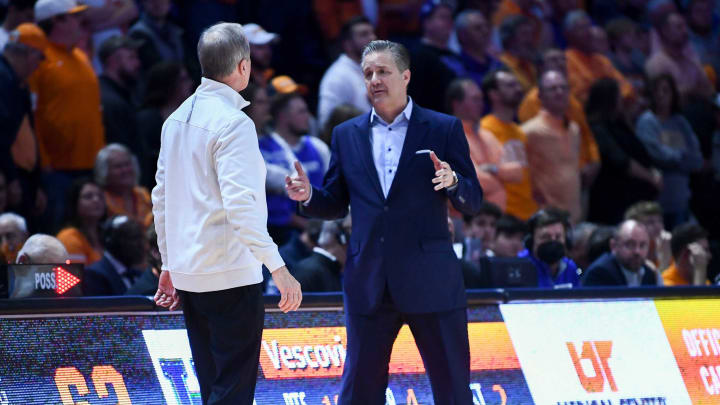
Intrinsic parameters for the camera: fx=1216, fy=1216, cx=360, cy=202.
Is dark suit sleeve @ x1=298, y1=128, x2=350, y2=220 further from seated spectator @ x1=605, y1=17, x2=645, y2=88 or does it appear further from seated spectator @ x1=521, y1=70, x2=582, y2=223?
seated spectator @ x1=605, y1=17, x2=645, y2=88

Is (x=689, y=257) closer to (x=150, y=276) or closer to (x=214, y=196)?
(x=150, y=276)

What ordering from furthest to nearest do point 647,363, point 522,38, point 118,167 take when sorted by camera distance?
point 522,38 → point 118,167 → point 647,363

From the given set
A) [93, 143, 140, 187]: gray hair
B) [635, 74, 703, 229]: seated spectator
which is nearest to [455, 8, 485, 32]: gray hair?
[635, 74, 703, 229]: seated spectator

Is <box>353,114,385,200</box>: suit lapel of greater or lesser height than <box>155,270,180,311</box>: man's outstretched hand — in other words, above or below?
above

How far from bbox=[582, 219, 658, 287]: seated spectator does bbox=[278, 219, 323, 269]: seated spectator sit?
186 centimetres

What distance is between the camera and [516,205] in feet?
35.1

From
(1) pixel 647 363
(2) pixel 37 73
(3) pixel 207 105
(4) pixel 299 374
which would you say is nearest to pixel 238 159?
(3) pixel 207 105

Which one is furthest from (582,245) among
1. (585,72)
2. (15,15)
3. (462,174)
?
(15,15)

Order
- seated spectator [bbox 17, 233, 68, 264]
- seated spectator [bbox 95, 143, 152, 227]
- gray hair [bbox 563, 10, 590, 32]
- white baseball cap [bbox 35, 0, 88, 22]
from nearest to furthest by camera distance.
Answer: seated spectator [bbox 17, 233, 68, 264] < seated spectator [bbox 95, 143, 152, 227] < white baseball cap [bbox 35, 0, 88, 22] < gray hair [bbox 563, 10, 590, 32]

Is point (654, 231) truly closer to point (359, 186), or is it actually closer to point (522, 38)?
point (522, 38)

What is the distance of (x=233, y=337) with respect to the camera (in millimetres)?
4527

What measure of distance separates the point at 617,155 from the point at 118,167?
4.93 m

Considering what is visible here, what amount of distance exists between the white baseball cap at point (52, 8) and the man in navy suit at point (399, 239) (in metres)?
4.75

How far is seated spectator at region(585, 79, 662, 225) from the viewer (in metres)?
11.5
